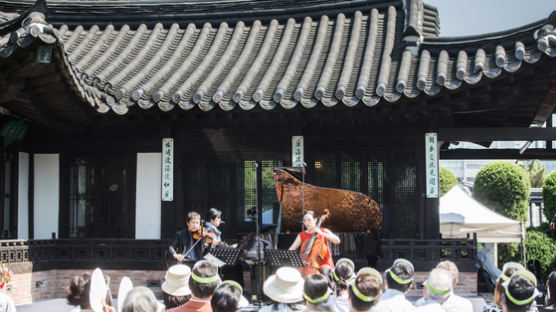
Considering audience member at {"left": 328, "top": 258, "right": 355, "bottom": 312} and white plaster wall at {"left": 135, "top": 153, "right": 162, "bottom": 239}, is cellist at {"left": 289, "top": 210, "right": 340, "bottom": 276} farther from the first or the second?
white plaster wall at {"left": 135, "top": 153, "right": 162, "bottom": 239}

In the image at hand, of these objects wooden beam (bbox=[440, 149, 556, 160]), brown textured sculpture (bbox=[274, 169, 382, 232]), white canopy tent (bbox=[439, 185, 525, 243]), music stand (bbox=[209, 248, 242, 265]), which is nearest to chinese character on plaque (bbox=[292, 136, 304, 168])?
brown textured sculpture (bbox=[274, 169, 382, 232])

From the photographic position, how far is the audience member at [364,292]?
555 centimetres

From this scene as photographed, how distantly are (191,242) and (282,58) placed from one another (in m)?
4.73

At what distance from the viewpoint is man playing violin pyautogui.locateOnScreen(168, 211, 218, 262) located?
11430 millimetres

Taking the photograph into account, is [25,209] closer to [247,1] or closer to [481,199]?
[247,1]

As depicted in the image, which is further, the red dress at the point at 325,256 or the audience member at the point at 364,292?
the red dress at the point at 325,256

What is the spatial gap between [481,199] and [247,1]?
Result: 1555 centimetres

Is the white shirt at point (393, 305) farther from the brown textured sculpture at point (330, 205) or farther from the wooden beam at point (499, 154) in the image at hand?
the wooden beam at point (499, 154)

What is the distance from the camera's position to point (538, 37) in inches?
444

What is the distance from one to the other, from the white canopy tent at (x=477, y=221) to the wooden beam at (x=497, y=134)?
853 centimetres

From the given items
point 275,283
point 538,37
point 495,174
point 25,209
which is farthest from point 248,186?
point 495,174

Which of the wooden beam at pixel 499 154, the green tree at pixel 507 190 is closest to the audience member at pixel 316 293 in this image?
the wooden beam at pixel 499 154

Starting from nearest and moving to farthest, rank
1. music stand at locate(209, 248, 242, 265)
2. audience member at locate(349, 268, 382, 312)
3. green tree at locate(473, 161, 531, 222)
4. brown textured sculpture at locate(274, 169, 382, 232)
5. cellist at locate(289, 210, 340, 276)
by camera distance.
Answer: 1. audience member at locate(349, 268, 382, 312)
2. cellist at locate(289, 210, 340, 276)
3. music stand at locate(209, 248, 242, 265)
4. brown textured sculpture at locate(274, 169, 382, 232)
5. green tree at locate(473, 161, 531, 222)

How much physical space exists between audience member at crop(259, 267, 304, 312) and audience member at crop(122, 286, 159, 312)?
1471 millimetres
